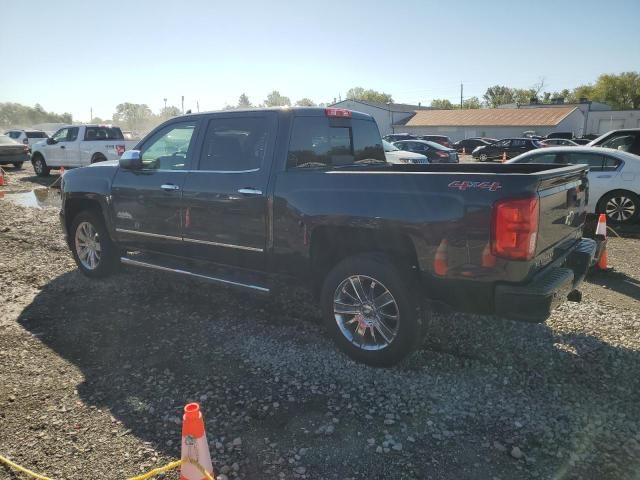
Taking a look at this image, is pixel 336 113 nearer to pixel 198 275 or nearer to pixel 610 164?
pixel 198 275

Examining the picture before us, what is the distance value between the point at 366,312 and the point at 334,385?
0.62 meters

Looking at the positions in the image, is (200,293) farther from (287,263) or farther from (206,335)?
(287,263)

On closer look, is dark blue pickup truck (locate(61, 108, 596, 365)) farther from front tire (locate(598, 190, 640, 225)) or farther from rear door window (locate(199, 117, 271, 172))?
front tire (locate(598, 190, 640, 225))

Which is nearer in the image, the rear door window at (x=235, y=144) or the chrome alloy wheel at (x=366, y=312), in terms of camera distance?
the chrome alloy wheel at (x=366, y=312)

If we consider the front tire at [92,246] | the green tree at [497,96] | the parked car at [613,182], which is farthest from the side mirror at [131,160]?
the green tree at [497,96]

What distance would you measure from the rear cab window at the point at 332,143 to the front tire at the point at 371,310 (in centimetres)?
108

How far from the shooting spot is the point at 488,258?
3.10 m

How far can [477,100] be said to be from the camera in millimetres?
116375

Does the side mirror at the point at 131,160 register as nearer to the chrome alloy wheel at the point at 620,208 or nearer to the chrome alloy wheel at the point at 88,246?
the chrome alloy wheel at the point at 88,246

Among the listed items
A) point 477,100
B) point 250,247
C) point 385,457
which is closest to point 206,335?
point 250,247

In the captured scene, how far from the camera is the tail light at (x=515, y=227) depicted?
117 inches

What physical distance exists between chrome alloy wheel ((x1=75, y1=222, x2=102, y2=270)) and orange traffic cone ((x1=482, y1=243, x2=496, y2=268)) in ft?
14.9

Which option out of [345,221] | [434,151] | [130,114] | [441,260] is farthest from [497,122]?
[130,114]

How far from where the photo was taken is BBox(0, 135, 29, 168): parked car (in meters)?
20.1
